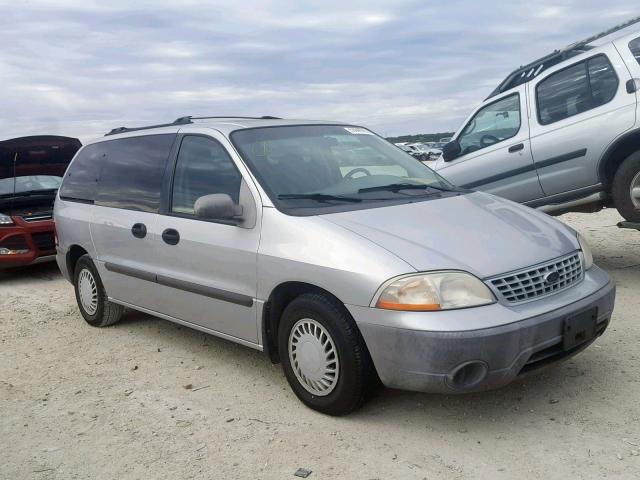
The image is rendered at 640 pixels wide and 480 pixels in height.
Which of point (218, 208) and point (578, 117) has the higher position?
point (578, 117)

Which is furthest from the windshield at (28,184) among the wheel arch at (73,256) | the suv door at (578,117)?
the suv door at (578,117)

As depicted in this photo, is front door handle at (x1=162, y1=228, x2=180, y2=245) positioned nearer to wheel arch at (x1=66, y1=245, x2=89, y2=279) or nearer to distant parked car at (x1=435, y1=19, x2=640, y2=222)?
wheel arch at (x1=66, y1=245, x2=89, y2=279)

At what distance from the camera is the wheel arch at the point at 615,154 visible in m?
5.74

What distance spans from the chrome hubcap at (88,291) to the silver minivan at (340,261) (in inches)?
22.8

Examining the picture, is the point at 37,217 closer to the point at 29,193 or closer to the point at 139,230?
the point at 29,193

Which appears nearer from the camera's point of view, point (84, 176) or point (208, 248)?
point (208, 248)

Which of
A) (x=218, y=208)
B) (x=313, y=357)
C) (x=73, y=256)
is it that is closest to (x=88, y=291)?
(x=73, y=256)

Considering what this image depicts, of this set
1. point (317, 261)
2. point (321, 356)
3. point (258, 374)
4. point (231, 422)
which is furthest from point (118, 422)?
point (317, 261)

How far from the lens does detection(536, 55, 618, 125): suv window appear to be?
5957 millimetres

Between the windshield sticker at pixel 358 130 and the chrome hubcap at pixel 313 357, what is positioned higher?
the windshield sticker at pixel 358 130

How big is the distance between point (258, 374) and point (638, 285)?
3784 mm

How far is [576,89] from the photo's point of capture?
6.21 metres

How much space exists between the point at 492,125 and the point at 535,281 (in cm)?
400

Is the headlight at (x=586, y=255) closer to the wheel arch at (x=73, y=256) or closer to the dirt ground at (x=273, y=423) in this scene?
the dirt ground at (x=273, y=423)
